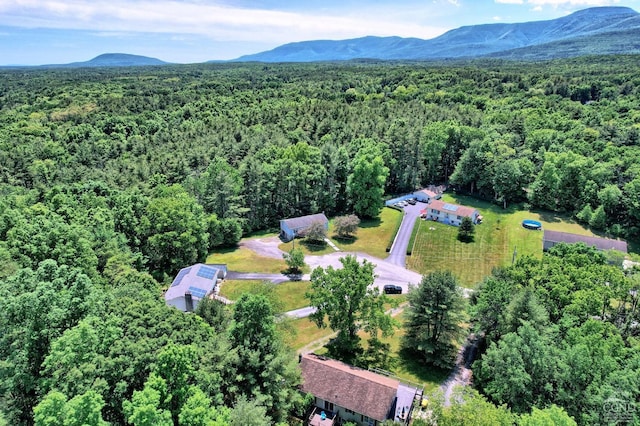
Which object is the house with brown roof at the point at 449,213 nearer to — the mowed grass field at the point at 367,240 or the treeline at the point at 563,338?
the mowed grass field at the point at 367,240

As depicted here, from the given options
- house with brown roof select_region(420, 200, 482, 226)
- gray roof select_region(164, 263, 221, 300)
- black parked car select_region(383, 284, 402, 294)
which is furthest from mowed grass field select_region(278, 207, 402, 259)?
gray roof select_region(164, 263, 221, 300)

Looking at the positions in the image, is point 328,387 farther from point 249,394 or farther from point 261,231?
point 261,231

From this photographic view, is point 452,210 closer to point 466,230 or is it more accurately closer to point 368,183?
point 466,230

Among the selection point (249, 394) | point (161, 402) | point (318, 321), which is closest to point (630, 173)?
point (318, 321)

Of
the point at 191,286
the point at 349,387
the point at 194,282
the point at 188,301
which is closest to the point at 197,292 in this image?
the point at 191,286

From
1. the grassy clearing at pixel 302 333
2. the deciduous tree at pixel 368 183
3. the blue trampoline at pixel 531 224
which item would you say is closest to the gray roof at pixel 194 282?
the grassy clearing at pixel 302 333

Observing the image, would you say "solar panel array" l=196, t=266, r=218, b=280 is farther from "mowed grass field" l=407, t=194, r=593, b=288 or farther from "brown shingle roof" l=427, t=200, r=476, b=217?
"brown shingle roof" l=427, t=200, r=476, b=217
